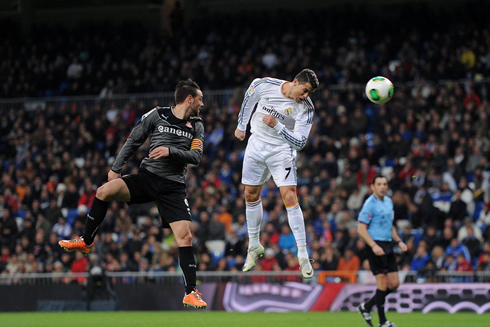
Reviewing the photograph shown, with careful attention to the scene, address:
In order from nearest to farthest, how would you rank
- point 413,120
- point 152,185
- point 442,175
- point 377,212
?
1. point 152,185
2. point 377,212
3. point 442,175
4. point 413,120

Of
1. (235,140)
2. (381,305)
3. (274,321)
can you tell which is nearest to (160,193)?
(381,305)

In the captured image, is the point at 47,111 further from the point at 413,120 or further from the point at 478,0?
the point at 478,0

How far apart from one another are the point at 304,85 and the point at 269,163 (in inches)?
45.6

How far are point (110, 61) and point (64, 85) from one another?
1.79m

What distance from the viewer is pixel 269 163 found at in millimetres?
10867

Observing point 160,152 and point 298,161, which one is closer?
point 160,152

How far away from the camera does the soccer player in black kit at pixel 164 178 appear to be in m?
10.1

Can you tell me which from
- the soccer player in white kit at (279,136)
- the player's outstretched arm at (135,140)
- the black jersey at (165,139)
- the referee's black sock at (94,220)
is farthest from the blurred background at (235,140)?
the player's outstretched arm at (135,140)

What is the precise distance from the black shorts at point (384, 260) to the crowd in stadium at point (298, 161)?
426cm

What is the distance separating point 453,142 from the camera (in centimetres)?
2044

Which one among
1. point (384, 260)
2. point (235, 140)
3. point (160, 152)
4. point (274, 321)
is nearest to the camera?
point (160, 152)

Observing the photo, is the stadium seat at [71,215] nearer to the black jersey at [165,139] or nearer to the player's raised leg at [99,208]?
the player's raised leg at [99,208]

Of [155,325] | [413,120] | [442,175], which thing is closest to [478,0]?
[413,120]

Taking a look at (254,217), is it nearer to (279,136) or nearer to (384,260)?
(279,136)
